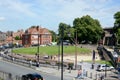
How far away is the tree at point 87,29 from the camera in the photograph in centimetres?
13488

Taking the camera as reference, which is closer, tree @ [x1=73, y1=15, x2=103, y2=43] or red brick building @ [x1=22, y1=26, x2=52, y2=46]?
tree @ [x1=73, y1=15, x2=103, y2=43]

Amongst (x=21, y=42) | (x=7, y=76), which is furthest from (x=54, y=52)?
(x=7, y=76)

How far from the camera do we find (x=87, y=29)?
135500 millimetres

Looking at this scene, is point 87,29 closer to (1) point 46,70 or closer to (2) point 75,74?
(1) point 46,70

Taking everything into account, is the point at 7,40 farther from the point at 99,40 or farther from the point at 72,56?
the point at 72,56

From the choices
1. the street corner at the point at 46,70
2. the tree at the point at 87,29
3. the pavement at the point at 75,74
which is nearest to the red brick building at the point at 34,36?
the tree at the point at 87,29

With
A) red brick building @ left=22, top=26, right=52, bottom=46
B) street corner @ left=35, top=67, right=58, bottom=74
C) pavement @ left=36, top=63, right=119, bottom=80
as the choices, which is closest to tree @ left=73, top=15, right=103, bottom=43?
red brick building @ left=22, top=26, right=52, bottom=46

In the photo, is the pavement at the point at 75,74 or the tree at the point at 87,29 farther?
the tree at the point at 87,29

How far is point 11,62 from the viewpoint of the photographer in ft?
250

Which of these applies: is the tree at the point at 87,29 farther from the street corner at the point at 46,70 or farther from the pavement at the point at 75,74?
the street corner at the point at 46,70

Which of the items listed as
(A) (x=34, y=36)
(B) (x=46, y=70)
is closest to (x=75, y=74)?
(B) (x=46, y=70)

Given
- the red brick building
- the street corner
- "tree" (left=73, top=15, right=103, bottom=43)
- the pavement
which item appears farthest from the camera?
the red brick building

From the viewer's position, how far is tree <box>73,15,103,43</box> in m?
135

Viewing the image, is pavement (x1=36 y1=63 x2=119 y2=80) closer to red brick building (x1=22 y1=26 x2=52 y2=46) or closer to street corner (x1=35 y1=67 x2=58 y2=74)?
street corner (x1=35 y1=67 x2=58 y2=74)
